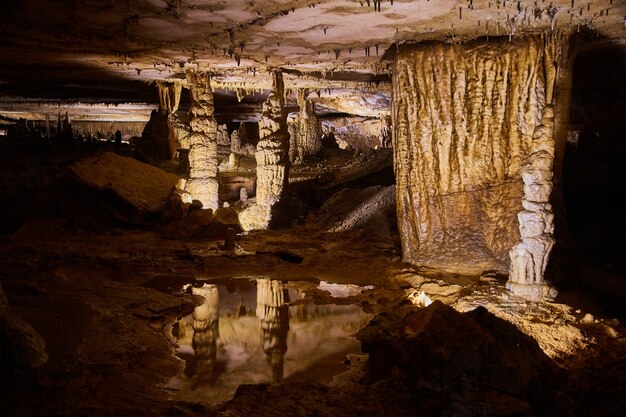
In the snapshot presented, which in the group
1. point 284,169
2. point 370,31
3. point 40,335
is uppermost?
point 370,31

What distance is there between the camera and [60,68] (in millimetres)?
10586

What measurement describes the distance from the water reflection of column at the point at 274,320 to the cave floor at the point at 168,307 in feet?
0.98

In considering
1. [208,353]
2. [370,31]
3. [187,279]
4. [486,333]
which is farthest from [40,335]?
[370,31]

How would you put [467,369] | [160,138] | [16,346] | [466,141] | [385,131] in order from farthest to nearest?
[385,131] → [160,138] → [466,141] → [16,346] → [467,369]

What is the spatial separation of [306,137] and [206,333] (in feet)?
50.7

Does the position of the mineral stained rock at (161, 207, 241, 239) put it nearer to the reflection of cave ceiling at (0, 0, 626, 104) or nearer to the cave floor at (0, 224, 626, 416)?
the cave floor at (0, 224, 626, 416)

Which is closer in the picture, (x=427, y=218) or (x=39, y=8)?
(x=39, y=8)

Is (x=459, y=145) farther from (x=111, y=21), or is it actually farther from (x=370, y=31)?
(x=111, y=21)

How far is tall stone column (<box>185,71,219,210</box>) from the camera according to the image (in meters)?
11.5

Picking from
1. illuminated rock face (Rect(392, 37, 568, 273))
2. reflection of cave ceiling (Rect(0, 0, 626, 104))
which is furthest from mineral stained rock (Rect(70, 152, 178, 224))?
illuminated rock face (Rect(392, 37, 568, 273))

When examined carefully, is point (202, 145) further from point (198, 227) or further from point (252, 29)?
point (252, 29)

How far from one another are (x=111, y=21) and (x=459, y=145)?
557cm

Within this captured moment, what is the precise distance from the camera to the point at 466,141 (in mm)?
7805

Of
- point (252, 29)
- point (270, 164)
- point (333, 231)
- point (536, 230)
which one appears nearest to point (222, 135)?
point (270, 164)
